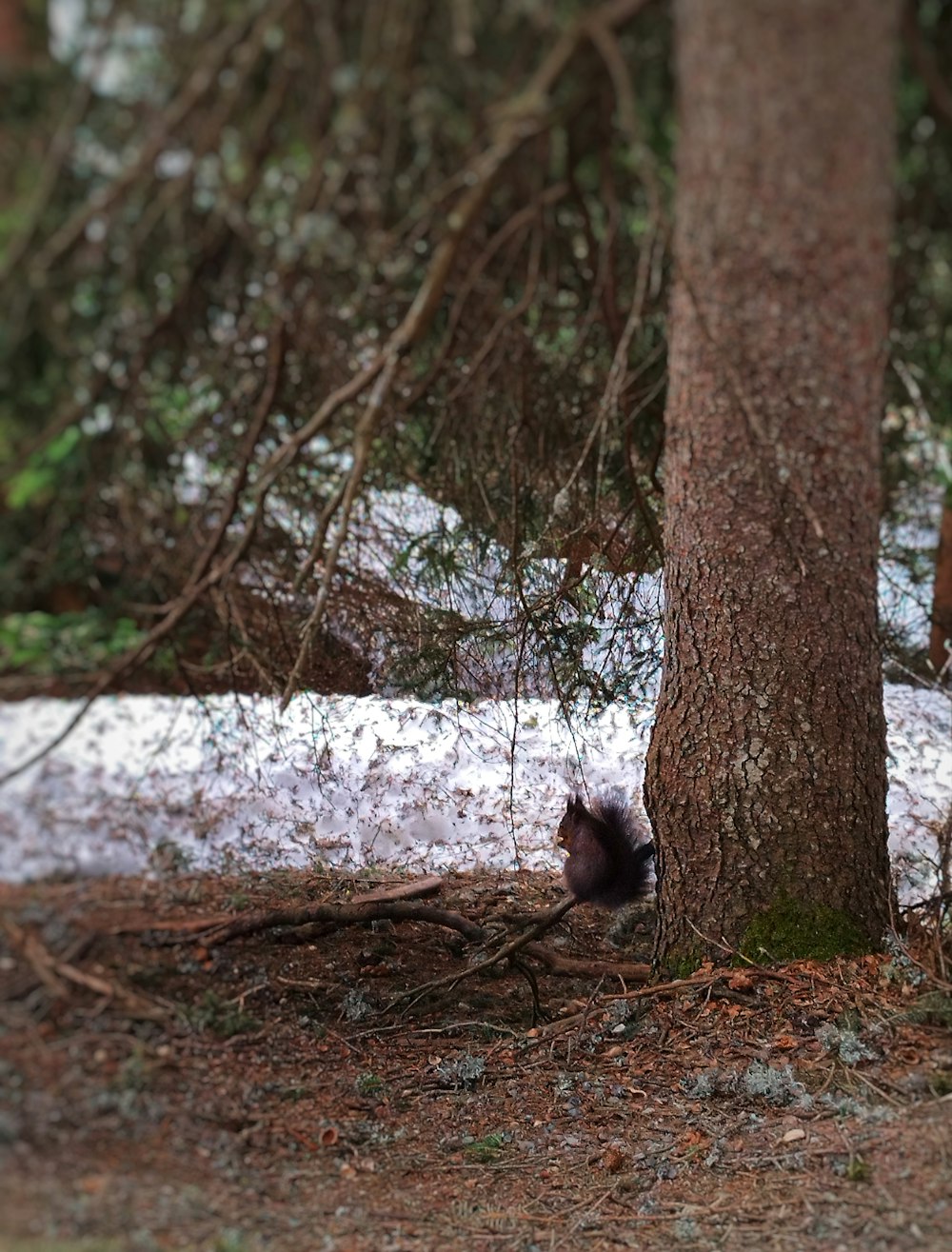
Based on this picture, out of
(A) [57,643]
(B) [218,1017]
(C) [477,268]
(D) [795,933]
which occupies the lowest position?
(B) [218,1017]

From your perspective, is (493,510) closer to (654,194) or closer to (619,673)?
(619,673)

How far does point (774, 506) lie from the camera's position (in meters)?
1.66

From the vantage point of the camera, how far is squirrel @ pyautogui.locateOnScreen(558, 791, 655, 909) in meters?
1.73

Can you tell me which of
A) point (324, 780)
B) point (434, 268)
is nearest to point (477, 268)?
point (434, 268)

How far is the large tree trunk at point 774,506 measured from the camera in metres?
1.41

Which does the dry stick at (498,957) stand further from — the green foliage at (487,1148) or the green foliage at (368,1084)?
the green foliage at (487,1148)

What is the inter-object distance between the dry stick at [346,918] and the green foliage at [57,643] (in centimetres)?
38

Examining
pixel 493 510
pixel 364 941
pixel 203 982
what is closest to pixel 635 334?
pixel 493 510

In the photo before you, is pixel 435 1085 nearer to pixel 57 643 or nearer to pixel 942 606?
pixel 57 643

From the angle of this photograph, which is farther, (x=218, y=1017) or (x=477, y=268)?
(x=477, y=268)

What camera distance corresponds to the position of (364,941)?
62.7 inches

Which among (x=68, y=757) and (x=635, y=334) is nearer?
(x=68, y=757)

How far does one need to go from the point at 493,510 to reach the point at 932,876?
0.96 metres

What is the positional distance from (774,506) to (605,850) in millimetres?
601
